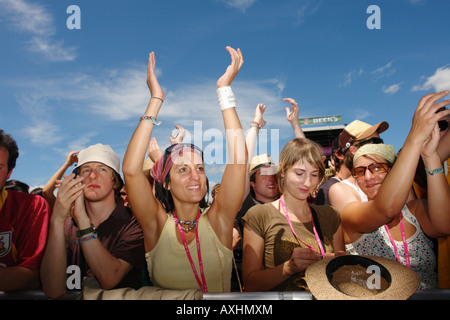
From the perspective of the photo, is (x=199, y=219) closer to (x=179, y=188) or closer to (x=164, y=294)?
(x=179, y=188)

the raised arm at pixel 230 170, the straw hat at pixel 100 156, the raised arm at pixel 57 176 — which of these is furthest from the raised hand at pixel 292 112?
the raised arm at pixel 57 176

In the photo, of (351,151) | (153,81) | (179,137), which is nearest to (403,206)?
(351,151)

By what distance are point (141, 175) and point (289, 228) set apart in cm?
126

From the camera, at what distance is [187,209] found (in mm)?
2496

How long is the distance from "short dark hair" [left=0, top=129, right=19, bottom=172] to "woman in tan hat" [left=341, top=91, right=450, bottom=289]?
2922 millimetres

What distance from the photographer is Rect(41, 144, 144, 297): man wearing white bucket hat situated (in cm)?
217

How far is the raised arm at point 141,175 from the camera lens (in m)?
2.20

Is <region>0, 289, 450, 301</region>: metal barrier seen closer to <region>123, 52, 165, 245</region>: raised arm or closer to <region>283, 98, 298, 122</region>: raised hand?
<region>123, 52, 165, 245</region>: raised arm

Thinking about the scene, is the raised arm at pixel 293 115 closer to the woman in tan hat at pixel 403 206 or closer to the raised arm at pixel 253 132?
the raised arm at pixel 253 132

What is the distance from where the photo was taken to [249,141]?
3.26m

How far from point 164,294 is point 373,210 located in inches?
62.3

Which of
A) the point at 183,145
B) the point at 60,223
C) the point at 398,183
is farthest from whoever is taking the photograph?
→ the point at 183,145

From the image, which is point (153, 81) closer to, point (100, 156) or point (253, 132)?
point (100, 156)
